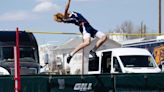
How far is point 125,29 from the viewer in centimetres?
9925

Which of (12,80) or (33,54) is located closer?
(12,80)

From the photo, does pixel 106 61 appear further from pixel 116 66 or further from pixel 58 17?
pixel 58 17

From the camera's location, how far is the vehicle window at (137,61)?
60.9 ft

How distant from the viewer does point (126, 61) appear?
18688 millimetres

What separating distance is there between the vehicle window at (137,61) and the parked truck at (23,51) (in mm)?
3458

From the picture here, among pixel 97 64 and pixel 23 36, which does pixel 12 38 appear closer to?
pixel 23 36

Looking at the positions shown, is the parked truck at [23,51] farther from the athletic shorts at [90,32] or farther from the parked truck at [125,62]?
the athletic shorts at [90,32]

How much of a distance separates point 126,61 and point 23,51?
408 cm

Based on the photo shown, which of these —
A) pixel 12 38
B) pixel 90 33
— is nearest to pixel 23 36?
pixel 12 38

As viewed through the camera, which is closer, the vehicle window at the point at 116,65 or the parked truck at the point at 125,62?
the parked truck at the point at 125,62

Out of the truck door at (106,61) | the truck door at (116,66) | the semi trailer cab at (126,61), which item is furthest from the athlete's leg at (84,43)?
the truck door at (106,61)

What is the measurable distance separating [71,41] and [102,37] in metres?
Result: 56.6

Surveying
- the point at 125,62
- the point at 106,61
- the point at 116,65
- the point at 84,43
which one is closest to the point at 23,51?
the point at 106,61

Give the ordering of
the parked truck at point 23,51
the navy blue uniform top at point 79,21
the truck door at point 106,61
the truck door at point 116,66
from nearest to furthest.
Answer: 1. the navy blue uniform top at point 79,21
2. the parked truck at point 23,51
3. the truck door at point 116,66
4. the truck door at point 106,61
